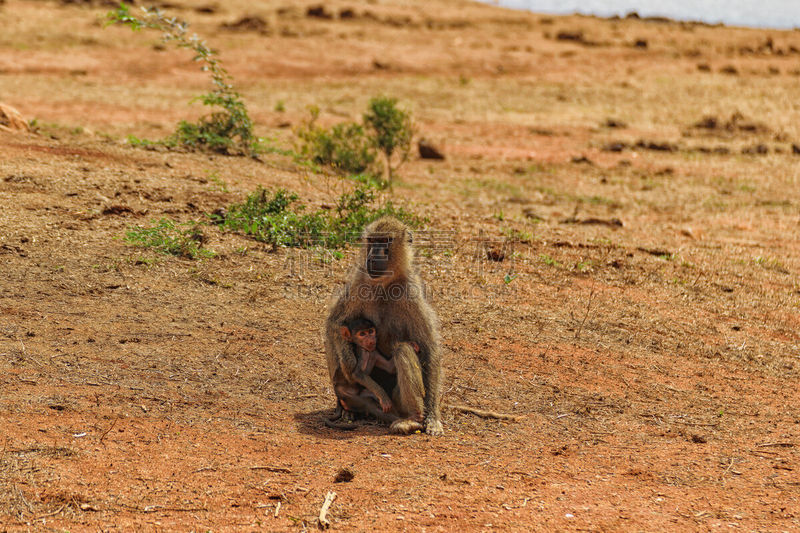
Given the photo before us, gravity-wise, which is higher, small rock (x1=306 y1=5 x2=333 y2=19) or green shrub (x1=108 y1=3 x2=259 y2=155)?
small rock (x1=306 y1=5 x2=333 y2=19)

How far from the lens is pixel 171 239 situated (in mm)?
9797

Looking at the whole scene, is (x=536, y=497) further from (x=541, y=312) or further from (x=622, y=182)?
(x=622, y=182)

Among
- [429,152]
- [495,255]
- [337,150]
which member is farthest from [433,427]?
[429,152]

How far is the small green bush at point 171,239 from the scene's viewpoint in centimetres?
960

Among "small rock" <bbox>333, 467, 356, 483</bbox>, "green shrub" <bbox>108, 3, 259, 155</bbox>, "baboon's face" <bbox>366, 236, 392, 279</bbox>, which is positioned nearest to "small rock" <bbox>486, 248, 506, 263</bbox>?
"baboon's face" <bbox>366, 236, 392, 279</bbox>

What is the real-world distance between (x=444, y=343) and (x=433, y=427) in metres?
2.11

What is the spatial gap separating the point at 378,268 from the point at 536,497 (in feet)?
7.14

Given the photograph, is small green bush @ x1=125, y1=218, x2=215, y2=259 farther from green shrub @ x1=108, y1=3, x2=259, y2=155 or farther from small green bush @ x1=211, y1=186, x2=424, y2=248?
green shrub @ x1=108, y1=3, x2=259, y2=155

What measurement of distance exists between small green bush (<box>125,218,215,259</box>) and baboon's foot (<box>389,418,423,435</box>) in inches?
168

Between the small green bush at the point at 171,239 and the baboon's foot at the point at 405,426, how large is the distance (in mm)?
4263

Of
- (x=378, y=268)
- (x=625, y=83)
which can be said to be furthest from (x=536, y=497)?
(x=625, y=83)

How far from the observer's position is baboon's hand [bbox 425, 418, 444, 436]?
252 inches

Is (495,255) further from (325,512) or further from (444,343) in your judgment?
(325,512)

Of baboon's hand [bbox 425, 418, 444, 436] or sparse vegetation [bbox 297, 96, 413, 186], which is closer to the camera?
baboon's hand [bbox 425, 418, 444, 436]
